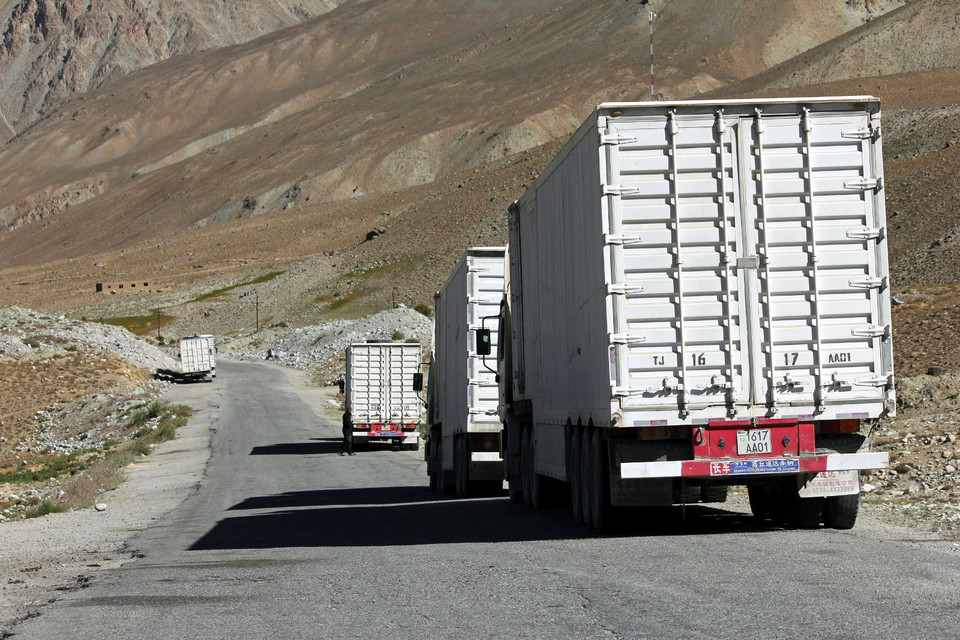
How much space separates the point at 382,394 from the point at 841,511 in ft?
92.1

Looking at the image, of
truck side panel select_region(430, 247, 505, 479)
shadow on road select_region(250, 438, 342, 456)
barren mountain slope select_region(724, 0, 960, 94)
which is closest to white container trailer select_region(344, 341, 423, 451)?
shadow on road select_region(250, 438, 342, 456)

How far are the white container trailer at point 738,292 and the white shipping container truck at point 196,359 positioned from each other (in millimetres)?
60288

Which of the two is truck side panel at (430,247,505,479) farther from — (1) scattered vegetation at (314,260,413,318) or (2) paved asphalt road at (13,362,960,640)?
(1) scattered vegetation at (314,260,413,318)

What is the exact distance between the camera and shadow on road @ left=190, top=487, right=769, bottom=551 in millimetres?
14188

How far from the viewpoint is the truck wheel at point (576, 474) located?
46.9 ft

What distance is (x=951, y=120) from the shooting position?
85875 mm

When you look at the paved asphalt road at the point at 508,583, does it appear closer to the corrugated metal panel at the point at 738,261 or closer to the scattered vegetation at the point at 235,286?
the corrugated metal panel at the point at 738,261

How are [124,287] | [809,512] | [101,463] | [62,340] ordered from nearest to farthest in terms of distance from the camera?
[809,512], [101,463], [62,340], [124,287]

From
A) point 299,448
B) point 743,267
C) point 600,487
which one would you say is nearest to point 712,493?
point 600,487

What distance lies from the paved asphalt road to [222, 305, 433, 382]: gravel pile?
171ft

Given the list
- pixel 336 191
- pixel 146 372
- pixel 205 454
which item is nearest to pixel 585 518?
pixel 205 454

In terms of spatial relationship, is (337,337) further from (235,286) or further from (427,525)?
(427,525)

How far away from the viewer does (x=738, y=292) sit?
1239 cm

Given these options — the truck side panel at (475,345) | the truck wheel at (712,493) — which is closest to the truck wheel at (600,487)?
the truck wheel at (712,493)
